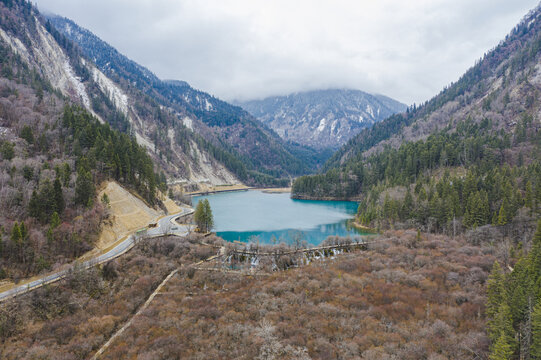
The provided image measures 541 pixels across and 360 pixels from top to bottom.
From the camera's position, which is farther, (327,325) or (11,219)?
(11,219)

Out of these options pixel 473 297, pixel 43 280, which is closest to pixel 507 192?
pixel 473 297

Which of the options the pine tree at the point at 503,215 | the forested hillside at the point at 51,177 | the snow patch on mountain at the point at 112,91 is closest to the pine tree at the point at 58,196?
the forested hillside at the point at 51,177

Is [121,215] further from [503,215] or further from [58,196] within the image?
[503,215]

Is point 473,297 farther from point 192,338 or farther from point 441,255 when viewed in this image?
point 192,338

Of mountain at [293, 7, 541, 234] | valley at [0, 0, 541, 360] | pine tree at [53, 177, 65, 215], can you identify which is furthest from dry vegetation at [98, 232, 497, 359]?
mountain at [293, 7, 541, 234]

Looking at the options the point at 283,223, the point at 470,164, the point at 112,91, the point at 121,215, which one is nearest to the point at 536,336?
the point at 121,215

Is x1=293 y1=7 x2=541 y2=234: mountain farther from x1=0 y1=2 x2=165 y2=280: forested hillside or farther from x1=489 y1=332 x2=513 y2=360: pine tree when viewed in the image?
x1=0 y1=2 x2=165 y2=280: forested hillside
